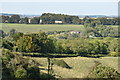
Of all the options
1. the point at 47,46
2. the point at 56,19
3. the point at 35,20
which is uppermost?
the point at 56,19

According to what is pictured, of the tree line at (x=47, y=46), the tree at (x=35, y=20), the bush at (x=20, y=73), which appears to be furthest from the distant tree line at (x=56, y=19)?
the bush at (x=20, y=73)

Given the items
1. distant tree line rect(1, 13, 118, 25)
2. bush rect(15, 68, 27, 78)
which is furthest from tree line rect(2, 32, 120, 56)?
distant tree line rect(1, 13, 118, 25)

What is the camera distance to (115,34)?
34.1 m

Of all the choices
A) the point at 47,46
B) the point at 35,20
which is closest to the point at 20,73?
the point at 47,46

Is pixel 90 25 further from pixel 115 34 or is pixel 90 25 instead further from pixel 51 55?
pixel 51 55

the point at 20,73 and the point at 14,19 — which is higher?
the point at 14,19

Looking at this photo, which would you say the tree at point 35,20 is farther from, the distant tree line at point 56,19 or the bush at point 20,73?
the bush at point 20,73

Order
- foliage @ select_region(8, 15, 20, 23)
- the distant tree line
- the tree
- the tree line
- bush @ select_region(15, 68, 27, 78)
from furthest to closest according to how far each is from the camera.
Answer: the tree, the distant tree line, foliage @ select_region(8, 15, 20, 23), the tree line, bush @ select_region(15, 68, 27, 78)

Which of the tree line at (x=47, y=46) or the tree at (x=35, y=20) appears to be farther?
the tree at (x=35, y=20)

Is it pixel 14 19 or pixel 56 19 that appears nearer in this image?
pixel 14 19

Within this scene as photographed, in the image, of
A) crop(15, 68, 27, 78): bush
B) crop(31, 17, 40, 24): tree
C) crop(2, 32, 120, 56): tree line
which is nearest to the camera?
crop(15, 68, 27, 78): bush

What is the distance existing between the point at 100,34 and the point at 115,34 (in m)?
2.48

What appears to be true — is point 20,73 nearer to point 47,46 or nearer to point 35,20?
point 47,46

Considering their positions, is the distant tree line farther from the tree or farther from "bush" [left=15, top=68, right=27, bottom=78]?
"bush" [left=15, top=68, right=27, bottom=78]
